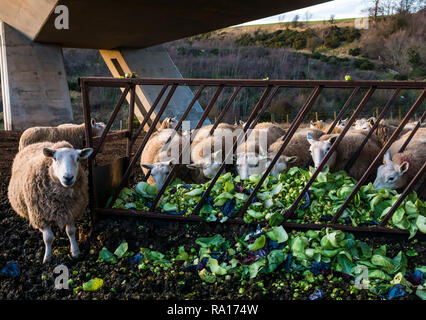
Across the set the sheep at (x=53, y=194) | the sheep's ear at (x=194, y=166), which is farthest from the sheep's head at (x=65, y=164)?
the sheep's ear at (x=194, y=166)

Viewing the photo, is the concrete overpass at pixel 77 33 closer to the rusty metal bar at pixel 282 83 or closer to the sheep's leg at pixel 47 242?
the rusty metal bar at pixel 282 83

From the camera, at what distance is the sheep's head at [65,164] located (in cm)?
378

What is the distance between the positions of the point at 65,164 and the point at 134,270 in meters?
1.20

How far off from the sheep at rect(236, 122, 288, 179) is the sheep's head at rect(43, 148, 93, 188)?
2.02 metres

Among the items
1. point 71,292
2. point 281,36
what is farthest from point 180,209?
point 281,36

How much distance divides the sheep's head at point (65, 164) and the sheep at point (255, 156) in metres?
2.02

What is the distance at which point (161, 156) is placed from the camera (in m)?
5.79

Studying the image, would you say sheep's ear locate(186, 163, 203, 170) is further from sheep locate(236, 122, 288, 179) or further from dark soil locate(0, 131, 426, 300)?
dark soil locate(0, 131, 426, 300)

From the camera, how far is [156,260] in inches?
150

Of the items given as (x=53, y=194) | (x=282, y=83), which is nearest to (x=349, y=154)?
(x=282, y=83)

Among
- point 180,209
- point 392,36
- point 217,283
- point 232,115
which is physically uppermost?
point 392,36
